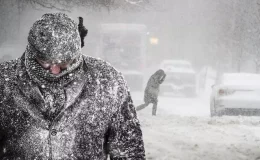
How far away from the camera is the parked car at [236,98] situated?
1018cm

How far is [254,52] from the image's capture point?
2112 cm

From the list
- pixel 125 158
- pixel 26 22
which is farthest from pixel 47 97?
pixel 26 22

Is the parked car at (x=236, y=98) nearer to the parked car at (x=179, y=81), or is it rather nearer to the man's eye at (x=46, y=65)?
the parked car at (x=179, y=81)

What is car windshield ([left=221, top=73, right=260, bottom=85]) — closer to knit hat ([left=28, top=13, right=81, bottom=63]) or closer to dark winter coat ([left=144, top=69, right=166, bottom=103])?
dark winter coat ([left=144, top=69, right=166, bottom=103])

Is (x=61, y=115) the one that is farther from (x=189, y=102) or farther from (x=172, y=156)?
(x=189, y=102)

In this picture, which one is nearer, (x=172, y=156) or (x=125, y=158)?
(x=125, y=158)

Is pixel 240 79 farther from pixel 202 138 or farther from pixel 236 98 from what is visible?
pixel 202 138

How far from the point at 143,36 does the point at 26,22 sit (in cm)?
1407

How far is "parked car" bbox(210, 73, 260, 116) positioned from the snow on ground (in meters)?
0.36

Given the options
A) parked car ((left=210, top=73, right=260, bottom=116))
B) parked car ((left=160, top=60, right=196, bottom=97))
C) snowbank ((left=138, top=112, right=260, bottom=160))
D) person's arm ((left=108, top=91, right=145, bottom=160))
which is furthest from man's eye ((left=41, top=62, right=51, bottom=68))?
parked car ((left=160, top=60, right=196, bottom=97))

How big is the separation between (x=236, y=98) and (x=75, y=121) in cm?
907

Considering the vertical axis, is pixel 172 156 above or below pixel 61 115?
below

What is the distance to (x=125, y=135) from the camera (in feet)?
5.92

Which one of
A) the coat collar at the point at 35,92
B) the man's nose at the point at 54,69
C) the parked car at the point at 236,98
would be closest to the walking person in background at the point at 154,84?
the parked car at the point at 236,98
